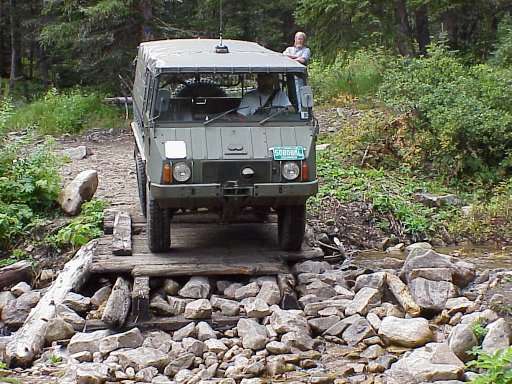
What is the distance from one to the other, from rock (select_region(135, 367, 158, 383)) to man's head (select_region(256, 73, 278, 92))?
371 centimetres

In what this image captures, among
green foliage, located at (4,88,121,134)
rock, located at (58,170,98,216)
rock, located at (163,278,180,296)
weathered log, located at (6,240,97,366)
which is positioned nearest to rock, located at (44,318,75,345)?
weathered log, located at (6,240,97,366)

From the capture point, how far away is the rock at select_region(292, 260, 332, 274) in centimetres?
979

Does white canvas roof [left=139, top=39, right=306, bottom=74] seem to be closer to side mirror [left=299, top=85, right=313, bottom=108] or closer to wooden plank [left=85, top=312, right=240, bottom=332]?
side mirror [left=299, top=85, right=313, bottom=108]

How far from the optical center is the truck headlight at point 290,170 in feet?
29.9

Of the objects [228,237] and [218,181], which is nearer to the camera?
[218,181]

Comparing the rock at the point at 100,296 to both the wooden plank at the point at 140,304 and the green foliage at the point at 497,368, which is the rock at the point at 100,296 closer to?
the wooden plank at the point at 140,304

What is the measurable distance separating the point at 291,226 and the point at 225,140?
1445 mm

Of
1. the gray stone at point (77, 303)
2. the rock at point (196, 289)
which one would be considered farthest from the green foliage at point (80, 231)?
the rock at point (196, 289)

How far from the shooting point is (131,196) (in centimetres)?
1305

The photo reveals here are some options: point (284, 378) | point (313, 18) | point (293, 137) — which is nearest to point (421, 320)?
point (284, 378)

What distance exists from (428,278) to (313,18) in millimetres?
10609

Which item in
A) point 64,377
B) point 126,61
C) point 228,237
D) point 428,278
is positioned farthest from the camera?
point 126,61

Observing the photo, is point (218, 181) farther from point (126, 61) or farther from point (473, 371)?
point (126, 61)

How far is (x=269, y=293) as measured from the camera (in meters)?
8.98
